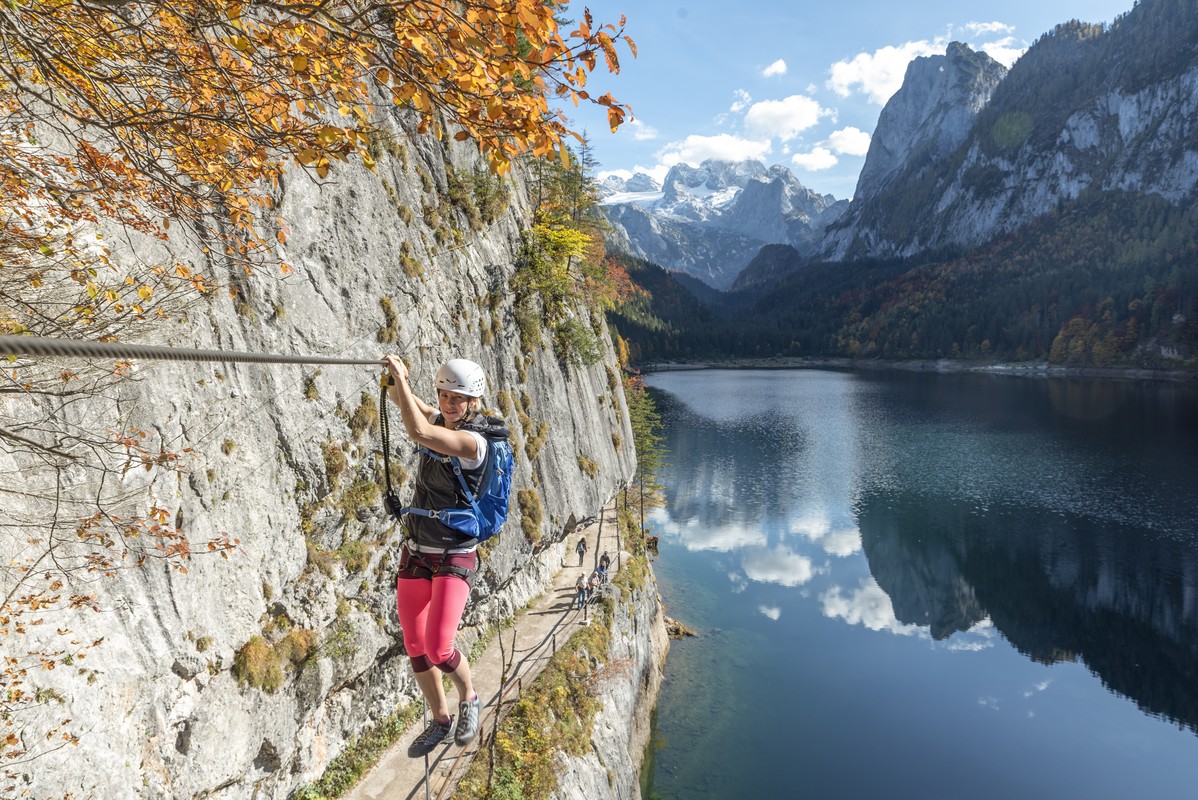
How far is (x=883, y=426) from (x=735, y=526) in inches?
1543

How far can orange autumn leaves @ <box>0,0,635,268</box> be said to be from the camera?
376cm

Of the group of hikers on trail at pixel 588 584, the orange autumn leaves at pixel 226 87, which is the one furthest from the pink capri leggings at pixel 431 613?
the group of hikers on trail at pixel 588 584

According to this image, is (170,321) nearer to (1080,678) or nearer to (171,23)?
(171,23)

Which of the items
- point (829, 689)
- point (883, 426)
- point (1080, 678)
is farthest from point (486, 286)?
point (883, 426)

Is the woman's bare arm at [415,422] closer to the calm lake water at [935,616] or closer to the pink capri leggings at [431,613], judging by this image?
the pink capri leggings at [431,613]

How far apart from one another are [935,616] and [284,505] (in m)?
39.6

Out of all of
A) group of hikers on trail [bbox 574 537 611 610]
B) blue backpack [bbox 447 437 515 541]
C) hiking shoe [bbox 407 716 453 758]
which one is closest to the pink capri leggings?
blue backpack [bbox 447 437 515 541]

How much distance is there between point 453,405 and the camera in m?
5.05

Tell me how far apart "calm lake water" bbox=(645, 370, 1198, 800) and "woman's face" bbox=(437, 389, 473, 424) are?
22.0 metres

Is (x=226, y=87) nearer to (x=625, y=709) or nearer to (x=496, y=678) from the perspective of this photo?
(x=496, y=678)

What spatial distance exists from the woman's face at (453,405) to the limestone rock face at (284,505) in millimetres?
2798

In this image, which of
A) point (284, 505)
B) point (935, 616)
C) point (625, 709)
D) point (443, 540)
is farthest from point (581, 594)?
point (935, 616)

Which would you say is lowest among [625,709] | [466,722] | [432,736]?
[625,709]

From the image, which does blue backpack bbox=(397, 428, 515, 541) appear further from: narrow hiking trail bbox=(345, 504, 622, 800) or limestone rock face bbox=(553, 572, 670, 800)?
limestone rock face bbox=(553, 572, 670, 800)
